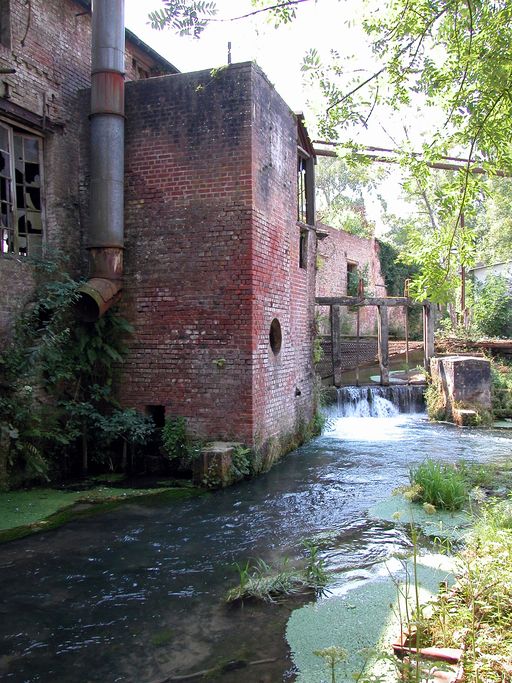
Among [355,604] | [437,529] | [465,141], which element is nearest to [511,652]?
[355,604]

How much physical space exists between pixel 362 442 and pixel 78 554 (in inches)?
270

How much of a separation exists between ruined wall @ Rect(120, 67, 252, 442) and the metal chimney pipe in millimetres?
282

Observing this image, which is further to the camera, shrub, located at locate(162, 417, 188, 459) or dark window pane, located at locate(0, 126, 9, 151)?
shrub, located at locate(162, 417, 188, 459)

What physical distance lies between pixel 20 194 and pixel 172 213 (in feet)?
7.27

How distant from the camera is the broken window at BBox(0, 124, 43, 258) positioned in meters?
7.89

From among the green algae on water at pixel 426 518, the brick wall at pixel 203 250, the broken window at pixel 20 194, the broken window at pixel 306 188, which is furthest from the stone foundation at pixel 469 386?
the broken window at pixel 20 194

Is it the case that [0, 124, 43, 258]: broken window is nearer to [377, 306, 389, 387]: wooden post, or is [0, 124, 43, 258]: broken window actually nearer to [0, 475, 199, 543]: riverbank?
[0, 475, 199, 543]: riverbank

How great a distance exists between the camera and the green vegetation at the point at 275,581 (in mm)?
4309

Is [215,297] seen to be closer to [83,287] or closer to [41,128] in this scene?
[83,287]

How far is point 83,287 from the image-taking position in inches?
309

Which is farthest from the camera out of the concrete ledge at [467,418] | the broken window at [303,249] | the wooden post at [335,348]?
the wooden post at [335,348]

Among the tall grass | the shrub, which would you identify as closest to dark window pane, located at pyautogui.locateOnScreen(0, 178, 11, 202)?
the shrub

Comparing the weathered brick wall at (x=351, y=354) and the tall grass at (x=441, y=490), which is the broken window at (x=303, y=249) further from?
the weathered brick wall at (x=351, y=354)

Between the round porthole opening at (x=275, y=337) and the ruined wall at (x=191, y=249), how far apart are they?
1374mm
